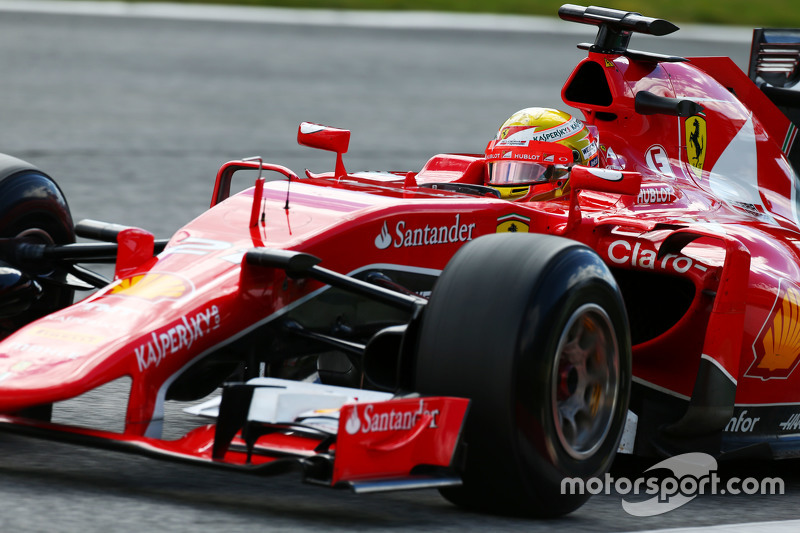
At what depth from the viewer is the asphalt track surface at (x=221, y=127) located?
13.4ft

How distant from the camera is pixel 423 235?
16.0 ft

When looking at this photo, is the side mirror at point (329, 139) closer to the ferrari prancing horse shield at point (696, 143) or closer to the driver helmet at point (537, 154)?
the driver helmet at point (537, 154)

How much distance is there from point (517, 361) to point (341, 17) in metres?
21.1

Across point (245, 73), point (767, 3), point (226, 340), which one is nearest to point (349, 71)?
point (245, 73)

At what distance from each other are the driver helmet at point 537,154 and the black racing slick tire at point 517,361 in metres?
1.45

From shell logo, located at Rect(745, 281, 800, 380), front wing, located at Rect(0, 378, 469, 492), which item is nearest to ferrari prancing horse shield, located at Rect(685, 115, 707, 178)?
shell logo, located at Rect(745, 281, 800, 380)

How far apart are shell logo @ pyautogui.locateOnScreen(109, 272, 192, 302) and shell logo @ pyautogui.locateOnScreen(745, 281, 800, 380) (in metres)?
2.14

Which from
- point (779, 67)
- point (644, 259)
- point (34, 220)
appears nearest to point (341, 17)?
point (779, 67)

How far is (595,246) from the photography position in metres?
5.32

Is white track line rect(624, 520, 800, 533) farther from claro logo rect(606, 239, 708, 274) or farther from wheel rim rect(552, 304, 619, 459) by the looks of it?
claro logo rect(606, 239, 708, 274)

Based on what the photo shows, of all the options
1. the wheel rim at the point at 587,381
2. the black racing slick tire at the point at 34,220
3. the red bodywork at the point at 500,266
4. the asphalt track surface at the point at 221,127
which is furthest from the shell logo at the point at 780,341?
the black racing slick tire at the point at 34,220

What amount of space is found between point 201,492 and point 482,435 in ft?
2.95

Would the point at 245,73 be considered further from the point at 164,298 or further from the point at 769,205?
the point at 164,298

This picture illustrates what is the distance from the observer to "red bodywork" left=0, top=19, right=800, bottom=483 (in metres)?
4.13
